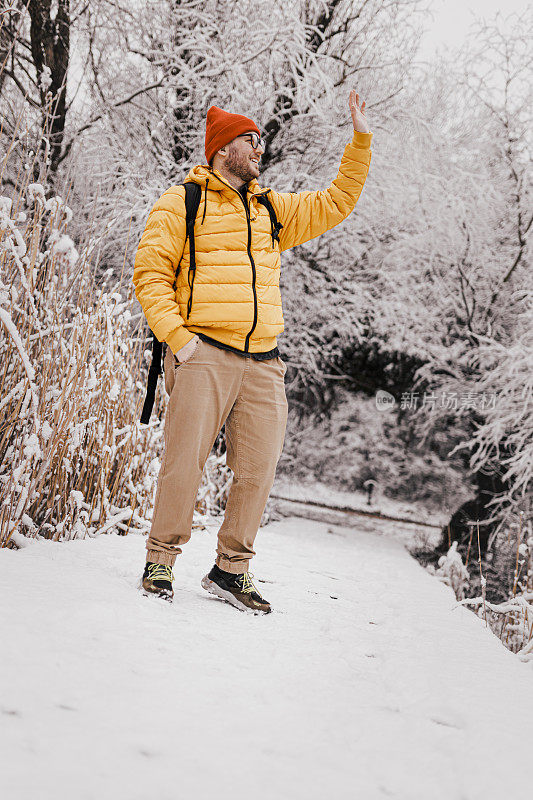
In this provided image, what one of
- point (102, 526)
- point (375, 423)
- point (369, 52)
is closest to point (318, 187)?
point (369, 52)

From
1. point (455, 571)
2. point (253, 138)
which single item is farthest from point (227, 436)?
point (455, 571)

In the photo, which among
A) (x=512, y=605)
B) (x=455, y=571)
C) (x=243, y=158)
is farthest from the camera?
(x=455, y=571)

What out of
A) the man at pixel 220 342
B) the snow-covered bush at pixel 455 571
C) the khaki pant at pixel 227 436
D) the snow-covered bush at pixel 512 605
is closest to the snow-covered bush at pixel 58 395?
the man at pixel 220 342

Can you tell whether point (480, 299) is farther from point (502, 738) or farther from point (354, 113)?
point (502, 738)

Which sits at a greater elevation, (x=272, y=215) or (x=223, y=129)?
(x=223, y=129)

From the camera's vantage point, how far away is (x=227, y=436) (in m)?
2.35

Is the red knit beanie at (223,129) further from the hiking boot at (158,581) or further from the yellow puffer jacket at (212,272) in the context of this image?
the hiking boot at (158,581)

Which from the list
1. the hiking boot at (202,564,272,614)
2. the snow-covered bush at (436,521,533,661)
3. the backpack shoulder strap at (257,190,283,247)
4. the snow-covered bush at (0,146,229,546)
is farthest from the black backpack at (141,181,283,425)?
the snow-covered bush at (436,521,533,661)

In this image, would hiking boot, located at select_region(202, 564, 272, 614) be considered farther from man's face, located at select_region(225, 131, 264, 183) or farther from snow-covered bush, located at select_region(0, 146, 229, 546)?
man's face, located at select_region(225, 131, 264, 183)

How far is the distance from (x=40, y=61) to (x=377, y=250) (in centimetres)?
428

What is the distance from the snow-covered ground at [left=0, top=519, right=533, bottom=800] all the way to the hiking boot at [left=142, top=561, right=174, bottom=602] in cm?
7

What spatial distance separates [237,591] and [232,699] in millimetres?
828

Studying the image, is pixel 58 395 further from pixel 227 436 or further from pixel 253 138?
pixel 253 138

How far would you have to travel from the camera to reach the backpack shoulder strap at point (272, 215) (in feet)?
7.70
